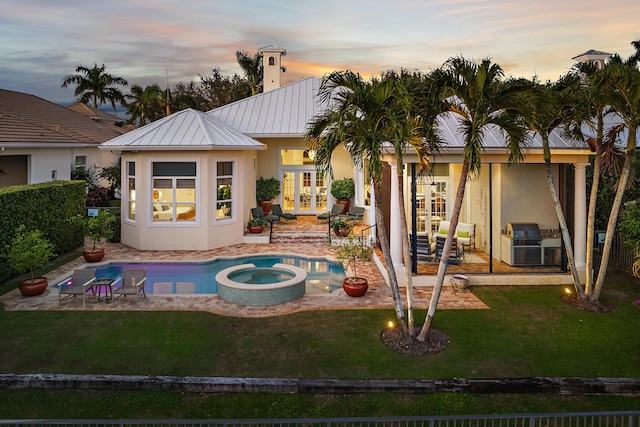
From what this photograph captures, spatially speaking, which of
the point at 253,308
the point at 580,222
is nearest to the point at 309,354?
the point at 253,308

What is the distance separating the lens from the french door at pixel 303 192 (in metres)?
21.9

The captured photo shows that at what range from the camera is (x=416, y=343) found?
7691 millimetres

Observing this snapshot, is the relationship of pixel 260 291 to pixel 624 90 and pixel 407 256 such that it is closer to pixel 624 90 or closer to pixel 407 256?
pixel 407 256

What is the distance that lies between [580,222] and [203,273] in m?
11.1

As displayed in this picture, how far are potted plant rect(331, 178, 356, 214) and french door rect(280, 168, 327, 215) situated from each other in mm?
1268

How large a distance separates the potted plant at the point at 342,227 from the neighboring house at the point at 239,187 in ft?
3.49

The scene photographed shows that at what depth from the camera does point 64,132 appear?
22.5m

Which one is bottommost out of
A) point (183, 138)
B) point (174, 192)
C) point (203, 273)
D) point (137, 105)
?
point (203, 273)

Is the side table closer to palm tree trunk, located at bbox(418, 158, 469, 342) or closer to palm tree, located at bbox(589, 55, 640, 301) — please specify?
palm tree trunk, located at bbox(418, 158, 469, 342)

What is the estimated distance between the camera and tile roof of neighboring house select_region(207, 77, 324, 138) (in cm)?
2027

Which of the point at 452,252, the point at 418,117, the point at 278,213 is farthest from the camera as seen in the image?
the point at 278,213

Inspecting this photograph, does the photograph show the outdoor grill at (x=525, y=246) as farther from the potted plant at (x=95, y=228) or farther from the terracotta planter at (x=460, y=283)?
the potted plant at (x=95, y=228)

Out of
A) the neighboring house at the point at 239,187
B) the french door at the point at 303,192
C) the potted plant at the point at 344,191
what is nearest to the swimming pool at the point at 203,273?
the neighboring house at the point at 239,187

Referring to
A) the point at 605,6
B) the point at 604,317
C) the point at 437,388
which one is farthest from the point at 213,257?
the point at 605,6
